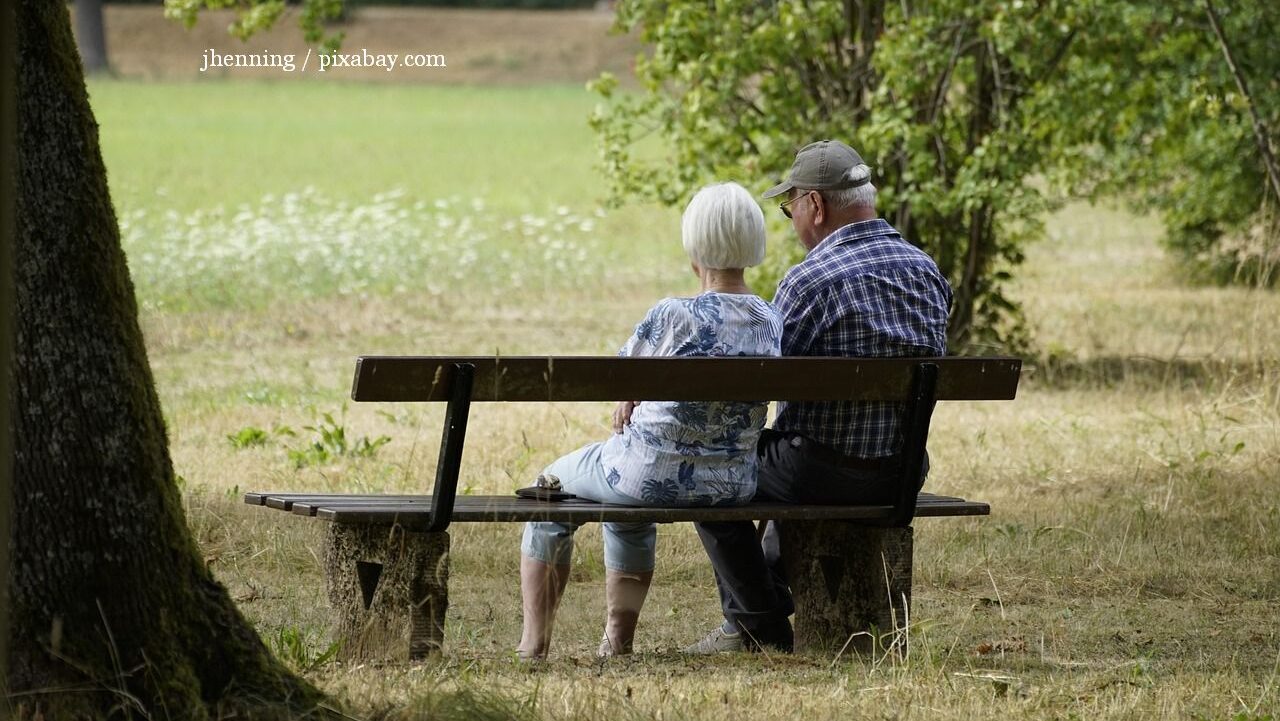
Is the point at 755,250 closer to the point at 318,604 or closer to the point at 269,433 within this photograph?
the point at 318,604

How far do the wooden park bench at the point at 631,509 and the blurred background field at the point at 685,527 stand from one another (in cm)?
19

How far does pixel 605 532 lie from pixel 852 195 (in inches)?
49.1

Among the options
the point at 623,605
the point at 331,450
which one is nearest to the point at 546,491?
the point at 623,605

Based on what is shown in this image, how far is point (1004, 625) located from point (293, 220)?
622 inches

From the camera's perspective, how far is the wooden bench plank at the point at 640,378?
4484 mm

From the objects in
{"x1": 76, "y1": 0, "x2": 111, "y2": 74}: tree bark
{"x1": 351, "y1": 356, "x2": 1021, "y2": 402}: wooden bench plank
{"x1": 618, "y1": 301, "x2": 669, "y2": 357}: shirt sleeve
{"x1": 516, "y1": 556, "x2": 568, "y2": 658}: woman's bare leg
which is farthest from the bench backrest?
{"x1": 76, "y1": 0, "x2": 111, "y2": 74}: tree bark

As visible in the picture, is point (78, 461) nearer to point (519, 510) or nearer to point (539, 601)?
point (519, 510)

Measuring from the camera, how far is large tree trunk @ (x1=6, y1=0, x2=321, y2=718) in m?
3.74

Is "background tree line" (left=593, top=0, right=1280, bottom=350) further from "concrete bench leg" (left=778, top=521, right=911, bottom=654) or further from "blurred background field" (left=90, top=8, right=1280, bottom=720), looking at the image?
"concrete bench leg" (left=778, top=521, right=911, bottom=654)

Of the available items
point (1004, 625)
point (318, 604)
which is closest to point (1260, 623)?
point (1004, 625)

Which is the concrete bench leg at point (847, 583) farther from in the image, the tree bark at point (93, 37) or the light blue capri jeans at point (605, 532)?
the tree bark at point (93, 37)

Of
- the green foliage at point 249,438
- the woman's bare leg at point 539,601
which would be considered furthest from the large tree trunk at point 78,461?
the green foliage at point 249,438

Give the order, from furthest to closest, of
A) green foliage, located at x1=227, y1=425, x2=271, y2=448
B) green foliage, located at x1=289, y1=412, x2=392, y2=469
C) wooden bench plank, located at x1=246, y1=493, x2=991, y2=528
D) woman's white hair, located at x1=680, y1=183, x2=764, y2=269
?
green foliage, located at x1=227, y1=425, x2=271, y2=448
green foliage, located at x1=289, y1=412, x2=392, y2=469
woman's white hair, located at x1=680, y1=183, x2=764, y2=269
wooden bench plank, located at x1=246, y1=493, x2=991, y2=528

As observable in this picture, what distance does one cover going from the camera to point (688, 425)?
4.90 meters
